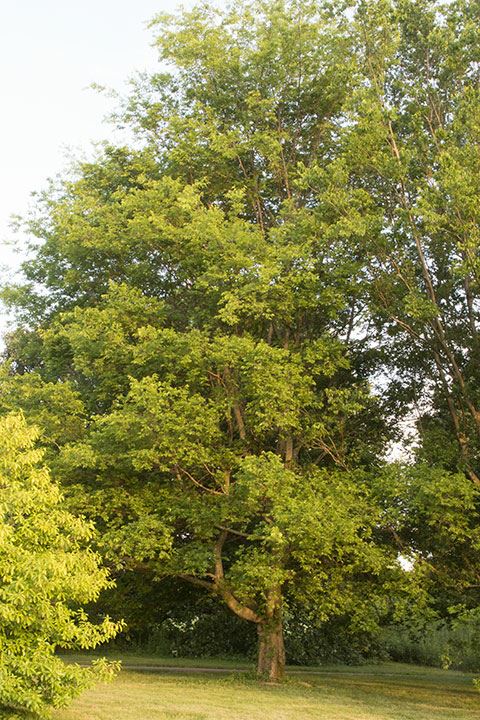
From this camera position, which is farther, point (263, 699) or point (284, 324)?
point (284, 324)

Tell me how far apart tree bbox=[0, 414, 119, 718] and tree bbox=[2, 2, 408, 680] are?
206 inches

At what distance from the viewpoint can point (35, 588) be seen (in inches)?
414

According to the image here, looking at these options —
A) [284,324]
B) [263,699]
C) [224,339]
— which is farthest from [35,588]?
[284,324]

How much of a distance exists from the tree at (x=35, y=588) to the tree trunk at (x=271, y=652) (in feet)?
29.5

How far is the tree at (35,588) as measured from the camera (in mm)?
10359

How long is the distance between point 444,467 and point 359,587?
3406 millimetres

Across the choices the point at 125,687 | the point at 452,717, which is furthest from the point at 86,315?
the point at 452,717

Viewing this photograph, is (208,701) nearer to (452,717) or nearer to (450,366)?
(452,717)

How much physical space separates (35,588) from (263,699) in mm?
7482

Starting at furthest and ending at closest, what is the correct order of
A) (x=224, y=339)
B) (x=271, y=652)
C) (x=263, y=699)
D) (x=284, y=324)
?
Answer: 1. (x=284, y=324)
2. (x=271, y=652)
3. (x=224, y=339)
4. (x=263, y=699)

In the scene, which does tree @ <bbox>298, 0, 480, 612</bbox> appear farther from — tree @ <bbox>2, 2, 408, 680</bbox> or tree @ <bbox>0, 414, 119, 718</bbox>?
tree @ <bbox>0, 414, 119, 718</bbox>

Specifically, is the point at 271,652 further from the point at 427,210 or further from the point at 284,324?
the point at 427,210

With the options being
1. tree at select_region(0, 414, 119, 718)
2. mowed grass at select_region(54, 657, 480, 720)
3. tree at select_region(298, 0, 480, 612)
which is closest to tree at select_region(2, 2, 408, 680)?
tree at select_region(298, 0, 480, 612)

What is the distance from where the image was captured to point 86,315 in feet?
65.1
